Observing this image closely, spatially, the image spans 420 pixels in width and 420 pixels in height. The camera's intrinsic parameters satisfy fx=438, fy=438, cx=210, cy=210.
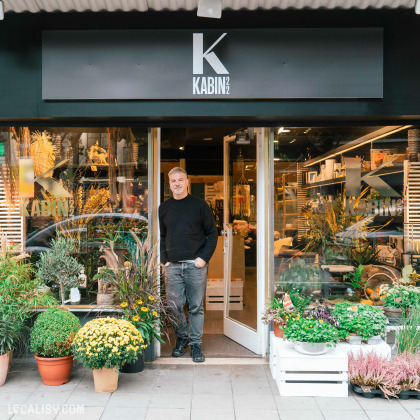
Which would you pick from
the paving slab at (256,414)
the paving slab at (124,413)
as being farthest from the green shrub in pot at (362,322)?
the paving slab at (124,413)

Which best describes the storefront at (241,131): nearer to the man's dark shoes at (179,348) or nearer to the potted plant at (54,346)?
the man's dark shoes at (179,348)

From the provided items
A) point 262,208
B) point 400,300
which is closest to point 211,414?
point 262,208

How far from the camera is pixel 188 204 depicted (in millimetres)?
4652

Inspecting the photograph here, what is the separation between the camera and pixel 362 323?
4.00 meters

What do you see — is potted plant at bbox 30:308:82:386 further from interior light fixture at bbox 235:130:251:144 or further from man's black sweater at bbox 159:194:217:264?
interior light fixture at bbox 235:130:251:144

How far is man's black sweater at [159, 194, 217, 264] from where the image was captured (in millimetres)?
4559

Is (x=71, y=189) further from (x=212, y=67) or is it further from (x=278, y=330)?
(x=278, y=330)

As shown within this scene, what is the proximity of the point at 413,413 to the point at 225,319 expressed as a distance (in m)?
2.43

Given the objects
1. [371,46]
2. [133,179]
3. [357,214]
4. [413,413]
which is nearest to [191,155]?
[133,179]

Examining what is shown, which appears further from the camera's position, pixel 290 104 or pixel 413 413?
pixel 290 104

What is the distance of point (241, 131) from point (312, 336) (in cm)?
242

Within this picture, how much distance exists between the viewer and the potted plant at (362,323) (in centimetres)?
397

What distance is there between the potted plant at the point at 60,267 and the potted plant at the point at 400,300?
3295mm

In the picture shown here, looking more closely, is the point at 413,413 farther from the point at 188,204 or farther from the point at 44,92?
the point at 44,92
